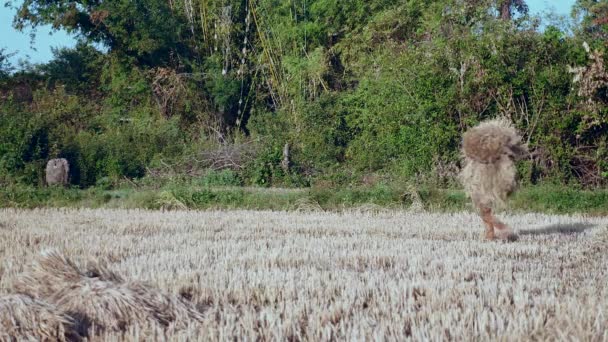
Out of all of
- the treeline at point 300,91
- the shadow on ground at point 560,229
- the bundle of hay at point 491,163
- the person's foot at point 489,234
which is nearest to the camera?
the bundle of hay at point 491,163

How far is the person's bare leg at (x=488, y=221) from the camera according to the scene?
25.9 feet

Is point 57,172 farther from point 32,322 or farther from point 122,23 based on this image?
point 32,322

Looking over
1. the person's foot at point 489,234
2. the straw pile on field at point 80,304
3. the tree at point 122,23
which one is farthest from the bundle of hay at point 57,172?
the straw pile on field at point 80,304

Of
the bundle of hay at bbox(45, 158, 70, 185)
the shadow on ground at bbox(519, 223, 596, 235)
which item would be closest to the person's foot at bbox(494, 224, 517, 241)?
the shadow on ground at bbox(519, 223, 596, 235)

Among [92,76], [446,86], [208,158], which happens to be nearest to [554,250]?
[446,86]

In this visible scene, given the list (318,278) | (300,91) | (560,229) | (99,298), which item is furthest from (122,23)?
(99,298)

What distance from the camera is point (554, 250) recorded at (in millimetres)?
7383

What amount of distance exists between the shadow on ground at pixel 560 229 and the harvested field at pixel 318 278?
0.02 meters

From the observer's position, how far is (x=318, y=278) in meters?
5.43

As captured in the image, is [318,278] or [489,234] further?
[489,234]

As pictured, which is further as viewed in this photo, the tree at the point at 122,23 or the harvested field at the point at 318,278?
the tree at the point at 122,23

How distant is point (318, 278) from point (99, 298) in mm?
1850

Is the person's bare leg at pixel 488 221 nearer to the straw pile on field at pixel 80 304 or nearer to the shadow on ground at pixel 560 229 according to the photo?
the shadow on ground at pixel 560 229

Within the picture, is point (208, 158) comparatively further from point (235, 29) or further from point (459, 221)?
point (459, 221)
